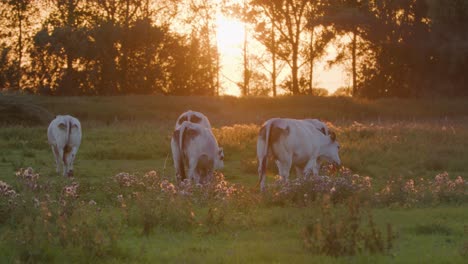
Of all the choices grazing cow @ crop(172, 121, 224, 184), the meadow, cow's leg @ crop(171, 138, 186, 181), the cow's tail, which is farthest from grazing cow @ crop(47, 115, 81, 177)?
the cow's tail

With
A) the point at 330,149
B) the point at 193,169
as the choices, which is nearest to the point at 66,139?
the point at 193,169

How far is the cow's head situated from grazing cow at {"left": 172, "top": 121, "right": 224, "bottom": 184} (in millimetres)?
3028

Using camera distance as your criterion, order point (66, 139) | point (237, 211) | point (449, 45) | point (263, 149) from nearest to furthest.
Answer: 1. point (237, 211)
2. point (263, 149)
3. point (66, 139)
4. point (449, 45)

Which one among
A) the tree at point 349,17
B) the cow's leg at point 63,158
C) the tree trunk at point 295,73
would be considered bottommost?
the cow's leg at point 63,158

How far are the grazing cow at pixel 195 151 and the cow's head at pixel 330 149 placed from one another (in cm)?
303

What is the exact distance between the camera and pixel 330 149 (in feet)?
59.1

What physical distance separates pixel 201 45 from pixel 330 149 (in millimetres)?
38617

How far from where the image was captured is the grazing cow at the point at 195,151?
613 inches

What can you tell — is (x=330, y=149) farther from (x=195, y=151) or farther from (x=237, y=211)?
(x=237, y=211)

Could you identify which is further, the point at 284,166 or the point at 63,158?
the point at 63,158

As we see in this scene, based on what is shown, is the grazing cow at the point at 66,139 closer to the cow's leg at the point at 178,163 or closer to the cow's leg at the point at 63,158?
the cow's leg at the point at 63,158

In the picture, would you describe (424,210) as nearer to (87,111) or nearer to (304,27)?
(87,111)

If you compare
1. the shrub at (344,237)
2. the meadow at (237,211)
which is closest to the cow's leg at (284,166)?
the meadow at (237,211)

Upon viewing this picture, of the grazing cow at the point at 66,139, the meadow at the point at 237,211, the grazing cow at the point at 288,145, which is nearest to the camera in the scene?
the meadow at the point at 237,211
